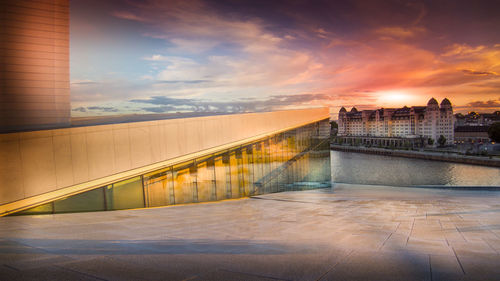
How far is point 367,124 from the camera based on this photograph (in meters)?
137

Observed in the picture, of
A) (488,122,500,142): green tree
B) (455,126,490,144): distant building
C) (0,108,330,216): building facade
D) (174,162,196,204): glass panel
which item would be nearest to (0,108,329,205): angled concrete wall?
(0,108,330,216): building facade

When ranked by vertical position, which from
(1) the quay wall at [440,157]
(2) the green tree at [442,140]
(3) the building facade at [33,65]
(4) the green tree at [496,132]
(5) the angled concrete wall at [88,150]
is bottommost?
(1) the quay wall at [440,157]

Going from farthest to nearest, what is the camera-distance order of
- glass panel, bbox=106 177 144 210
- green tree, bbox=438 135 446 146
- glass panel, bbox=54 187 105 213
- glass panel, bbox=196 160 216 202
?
green tree, bbox=438 135 446 146 → glass panel, bbox=196 160 216 202 → glass panel, bbox=106 177 144 210 → glass panel, bbox=54 187 105 213

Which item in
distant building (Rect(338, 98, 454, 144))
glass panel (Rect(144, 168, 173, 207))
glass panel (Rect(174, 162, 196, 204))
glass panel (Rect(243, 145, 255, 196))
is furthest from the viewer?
distant building (Rect(338, 98, 454, 144))

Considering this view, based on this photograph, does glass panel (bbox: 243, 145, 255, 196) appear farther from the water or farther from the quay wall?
the quay wall

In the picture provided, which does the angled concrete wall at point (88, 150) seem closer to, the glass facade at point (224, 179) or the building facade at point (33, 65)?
the glass facade at point (224, 179)

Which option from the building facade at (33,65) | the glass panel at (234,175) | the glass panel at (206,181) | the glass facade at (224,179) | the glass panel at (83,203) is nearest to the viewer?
the glass panel at (83,203)

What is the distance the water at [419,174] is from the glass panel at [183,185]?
119 ft

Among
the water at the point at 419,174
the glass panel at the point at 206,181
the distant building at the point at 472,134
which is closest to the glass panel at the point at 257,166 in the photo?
the glass panel at the point at 206,181

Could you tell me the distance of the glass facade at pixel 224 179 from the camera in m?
9.03

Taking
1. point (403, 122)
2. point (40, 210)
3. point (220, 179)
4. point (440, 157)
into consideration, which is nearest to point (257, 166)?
point (220, 179)

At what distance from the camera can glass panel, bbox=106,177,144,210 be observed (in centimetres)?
916

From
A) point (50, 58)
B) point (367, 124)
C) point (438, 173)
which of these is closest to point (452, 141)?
point (367, 124)

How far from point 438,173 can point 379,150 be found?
36744mm
